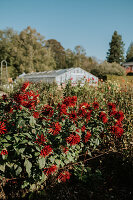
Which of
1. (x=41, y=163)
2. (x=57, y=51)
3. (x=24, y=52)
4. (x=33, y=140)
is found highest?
(x=57, y=51)

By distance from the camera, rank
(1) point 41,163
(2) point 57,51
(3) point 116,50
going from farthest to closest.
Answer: (2) point 57,51
(3) point 116,50
(1) point 41,163

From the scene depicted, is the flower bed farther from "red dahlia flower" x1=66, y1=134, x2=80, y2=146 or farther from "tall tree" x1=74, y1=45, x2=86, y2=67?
"tall tree" x1=74, y1=45, x2=86, y2=67

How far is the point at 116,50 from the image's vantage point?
40.4 metres

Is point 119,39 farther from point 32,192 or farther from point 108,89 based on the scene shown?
point 32,192

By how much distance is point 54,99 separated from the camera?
5.54m

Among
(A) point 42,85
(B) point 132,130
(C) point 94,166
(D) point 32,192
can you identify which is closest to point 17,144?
(D) point 32,192

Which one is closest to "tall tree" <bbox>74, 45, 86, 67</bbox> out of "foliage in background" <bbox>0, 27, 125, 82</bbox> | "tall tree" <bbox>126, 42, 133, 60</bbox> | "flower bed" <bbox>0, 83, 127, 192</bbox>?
"foliage in background" <bbox>0, 27, 125, 82</bbox>

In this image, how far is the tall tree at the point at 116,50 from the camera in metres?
40.4

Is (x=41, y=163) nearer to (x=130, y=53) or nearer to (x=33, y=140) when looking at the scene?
(x=33, y=140)

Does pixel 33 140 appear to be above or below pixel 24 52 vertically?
below

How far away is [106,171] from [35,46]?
114 feet

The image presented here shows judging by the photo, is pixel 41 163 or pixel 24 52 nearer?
pixel 41 163

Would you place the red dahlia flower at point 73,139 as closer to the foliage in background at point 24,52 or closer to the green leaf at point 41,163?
the green leaf at point 41,163

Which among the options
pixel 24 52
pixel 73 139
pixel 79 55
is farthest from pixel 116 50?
pixel 73 139
